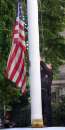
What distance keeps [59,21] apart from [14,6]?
8.54 ft

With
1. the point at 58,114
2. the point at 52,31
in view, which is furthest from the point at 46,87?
the point at 58,114

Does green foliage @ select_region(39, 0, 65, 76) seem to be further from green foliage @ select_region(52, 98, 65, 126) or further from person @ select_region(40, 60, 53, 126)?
green foliage @ select_region(52, 98, 65, 126)

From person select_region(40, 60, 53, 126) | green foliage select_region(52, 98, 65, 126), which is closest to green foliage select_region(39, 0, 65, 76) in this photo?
person select_region(40, 60, 53, 126)

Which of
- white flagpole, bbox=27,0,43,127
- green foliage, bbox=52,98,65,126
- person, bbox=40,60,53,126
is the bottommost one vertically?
green foliage, bbox=52,98,65,126

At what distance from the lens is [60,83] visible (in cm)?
3044

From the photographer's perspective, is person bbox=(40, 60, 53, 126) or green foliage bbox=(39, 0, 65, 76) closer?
green foliage bbox=(39, 0, 65, 76)

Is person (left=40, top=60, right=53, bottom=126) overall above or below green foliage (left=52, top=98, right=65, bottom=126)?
above

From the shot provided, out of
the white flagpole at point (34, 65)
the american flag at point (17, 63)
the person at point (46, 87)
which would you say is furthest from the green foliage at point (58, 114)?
the white flagpole at point (34, 65)

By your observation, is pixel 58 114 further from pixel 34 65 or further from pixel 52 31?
pixel 34 65

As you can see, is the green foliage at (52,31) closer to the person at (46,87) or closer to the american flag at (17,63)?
the person at (46,87)

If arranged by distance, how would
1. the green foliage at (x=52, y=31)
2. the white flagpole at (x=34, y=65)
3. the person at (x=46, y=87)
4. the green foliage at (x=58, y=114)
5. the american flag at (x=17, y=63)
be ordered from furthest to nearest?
the green foliage at (x=58, y=114) < the person at (x=46, y=87) < the green foliage at (x=52, y=31) < the american flag at (x=17, y=63) < the white flagpole at (x=34, y=65)

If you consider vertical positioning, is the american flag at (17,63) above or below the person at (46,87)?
Answer: above

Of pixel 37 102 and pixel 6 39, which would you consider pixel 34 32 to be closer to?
pixel 37 102

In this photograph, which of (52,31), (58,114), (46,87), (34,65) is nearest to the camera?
(34,65)
